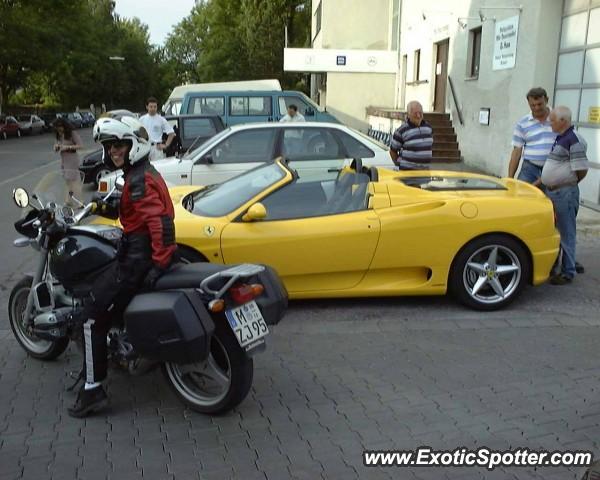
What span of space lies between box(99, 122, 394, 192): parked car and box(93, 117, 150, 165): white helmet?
5.09m

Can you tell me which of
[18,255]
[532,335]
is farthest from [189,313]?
[18,255]

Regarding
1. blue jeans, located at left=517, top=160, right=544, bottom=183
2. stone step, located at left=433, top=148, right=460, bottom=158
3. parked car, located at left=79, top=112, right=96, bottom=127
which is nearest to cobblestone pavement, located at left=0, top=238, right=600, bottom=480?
blue jeans, located at left=517, top=160, right=544, bottom=183

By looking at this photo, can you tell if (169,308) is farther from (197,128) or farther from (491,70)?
(491,70)

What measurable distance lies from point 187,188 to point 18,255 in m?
2.63

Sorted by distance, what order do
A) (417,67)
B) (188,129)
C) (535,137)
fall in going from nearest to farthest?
(535,137)
(188,129)
(417,67)

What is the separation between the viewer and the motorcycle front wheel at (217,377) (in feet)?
11.0

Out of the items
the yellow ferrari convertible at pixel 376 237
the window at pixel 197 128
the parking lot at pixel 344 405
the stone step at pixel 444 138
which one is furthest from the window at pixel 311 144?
the stone step at pixel 444 138

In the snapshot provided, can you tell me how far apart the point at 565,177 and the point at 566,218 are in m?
0.44

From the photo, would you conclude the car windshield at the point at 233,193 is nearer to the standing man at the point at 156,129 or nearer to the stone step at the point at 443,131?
the standing man at the point at 156,129

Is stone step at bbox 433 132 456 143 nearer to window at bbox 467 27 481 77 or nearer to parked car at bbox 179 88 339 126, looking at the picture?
window at bbox 467 27 481 77

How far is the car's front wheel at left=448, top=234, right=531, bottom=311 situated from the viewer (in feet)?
17.2

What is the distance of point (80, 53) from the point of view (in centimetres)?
5256

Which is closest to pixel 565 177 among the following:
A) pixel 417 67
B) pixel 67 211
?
pixel 67 211

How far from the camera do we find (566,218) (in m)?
6.07
